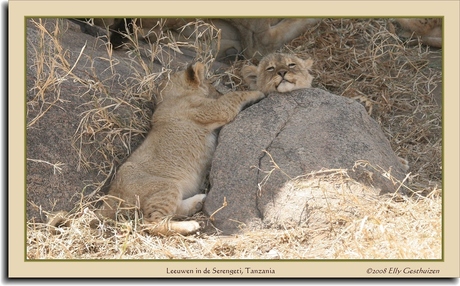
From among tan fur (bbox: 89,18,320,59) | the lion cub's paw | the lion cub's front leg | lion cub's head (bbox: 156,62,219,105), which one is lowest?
the lion cub's paw

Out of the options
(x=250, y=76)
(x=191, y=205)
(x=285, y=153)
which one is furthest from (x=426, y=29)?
(x=191, y=205)

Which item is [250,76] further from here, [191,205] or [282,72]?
[191,205]

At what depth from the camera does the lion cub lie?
6.45m

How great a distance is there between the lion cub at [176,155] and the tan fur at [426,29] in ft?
10.1

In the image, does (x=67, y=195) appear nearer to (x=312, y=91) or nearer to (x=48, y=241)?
(x=48, y=241)

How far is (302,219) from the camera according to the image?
6.06m

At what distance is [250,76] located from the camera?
7.80m

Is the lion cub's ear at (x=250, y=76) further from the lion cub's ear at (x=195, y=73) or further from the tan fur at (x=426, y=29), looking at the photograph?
the tan fur at (x=426, y=29)

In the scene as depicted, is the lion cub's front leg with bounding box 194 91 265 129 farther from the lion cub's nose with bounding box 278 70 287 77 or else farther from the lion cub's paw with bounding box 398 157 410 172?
the lion cub's paw with bounding box 398 157 410 172

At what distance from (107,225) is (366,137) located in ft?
8.34

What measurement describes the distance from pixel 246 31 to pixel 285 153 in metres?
2.95

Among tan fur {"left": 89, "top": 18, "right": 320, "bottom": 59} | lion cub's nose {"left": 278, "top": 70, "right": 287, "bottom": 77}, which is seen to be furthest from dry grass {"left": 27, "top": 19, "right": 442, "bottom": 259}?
lion cub's nose {"left": 278, "top": 70, "right": 287, "bottom": 77}

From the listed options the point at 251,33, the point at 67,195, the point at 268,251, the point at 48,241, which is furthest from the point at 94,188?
the point at 251,33

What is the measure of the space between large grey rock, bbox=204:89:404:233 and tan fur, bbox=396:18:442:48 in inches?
108
